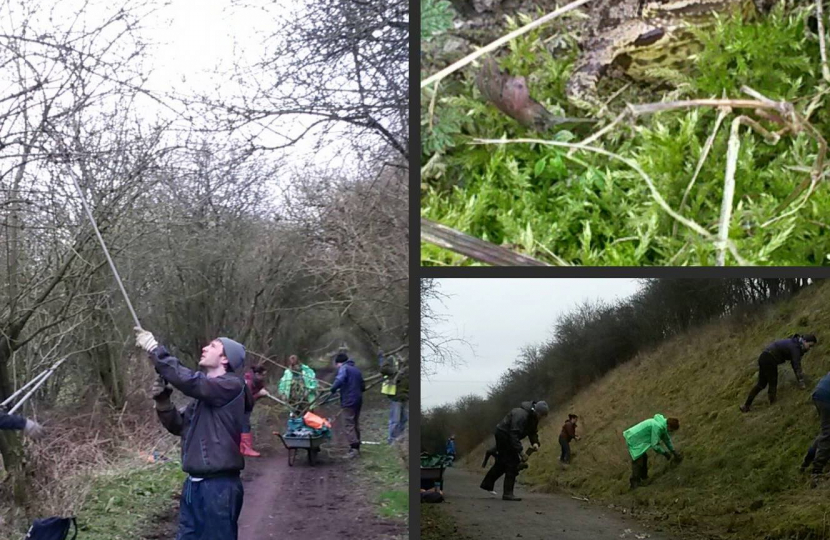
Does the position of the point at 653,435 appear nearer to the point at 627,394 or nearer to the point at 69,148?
the point at 627,394

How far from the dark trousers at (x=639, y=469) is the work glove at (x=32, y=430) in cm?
307

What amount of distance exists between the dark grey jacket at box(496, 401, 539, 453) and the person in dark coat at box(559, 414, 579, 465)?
0.44ft

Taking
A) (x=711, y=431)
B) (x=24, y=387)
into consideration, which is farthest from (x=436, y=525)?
(x=24, y=387)

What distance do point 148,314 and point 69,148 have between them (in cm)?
98

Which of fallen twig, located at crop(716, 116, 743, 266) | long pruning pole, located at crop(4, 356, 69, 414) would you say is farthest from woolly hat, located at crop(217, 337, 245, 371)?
fallen twig, located at crop(716, 116, 743, 266)

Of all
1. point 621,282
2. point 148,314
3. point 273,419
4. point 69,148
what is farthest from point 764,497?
point 69,148

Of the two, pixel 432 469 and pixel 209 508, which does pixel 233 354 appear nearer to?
pixel 209 508

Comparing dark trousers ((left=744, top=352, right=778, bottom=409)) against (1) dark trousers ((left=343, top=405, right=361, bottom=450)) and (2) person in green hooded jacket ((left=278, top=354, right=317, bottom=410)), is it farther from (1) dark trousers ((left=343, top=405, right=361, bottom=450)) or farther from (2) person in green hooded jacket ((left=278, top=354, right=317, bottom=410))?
(2) person in green hooded jacket ((left=278, top=354, right=317, bottom=410))

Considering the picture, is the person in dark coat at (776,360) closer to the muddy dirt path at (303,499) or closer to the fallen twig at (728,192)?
the fallen twig at (728,192)

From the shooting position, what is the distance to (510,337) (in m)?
3.93

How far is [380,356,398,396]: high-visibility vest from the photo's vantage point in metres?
4.16

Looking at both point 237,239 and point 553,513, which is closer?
point 553,513

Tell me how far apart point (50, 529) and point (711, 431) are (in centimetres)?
331

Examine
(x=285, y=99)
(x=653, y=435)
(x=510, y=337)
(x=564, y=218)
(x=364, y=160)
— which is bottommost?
(x=653, y=435)
